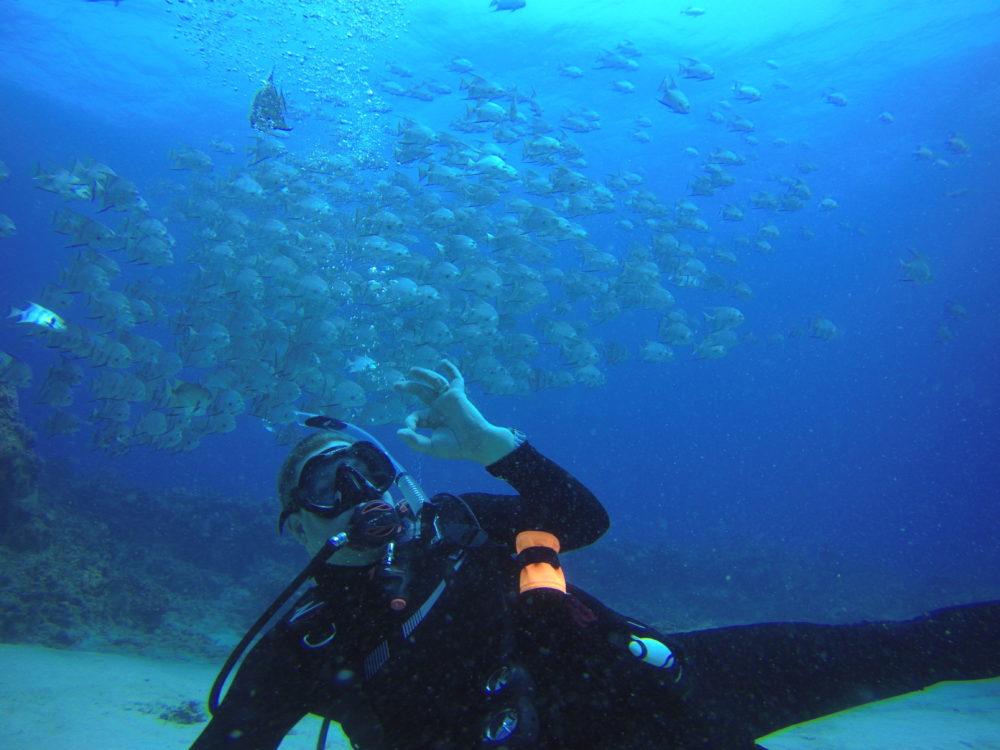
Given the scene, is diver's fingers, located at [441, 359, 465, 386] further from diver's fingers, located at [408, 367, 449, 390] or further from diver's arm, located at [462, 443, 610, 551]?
diver's arm, located at [462, 443, 610, 551]

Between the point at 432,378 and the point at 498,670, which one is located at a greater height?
the point at 432,378

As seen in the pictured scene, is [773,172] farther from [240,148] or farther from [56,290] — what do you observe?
[56,290]

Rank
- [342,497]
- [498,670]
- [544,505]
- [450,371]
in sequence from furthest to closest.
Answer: [450,371], [544,505], [342,497], [498,670]

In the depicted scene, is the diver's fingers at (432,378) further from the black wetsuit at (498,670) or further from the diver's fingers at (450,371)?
the black wetsuit at (498,670)

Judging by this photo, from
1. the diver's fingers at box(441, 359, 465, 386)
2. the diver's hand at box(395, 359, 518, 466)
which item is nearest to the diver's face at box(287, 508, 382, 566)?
the diver's hand at box(395, 359, 518, 466)

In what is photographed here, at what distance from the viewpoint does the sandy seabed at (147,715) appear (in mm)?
3959

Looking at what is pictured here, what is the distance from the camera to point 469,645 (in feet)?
6.51

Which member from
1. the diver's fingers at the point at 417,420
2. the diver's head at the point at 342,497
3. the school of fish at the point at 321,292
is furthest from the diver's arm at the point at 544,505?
the school of fish at the point at 321,292

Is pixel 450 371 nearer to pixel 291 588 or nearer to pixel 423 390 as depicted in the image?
pixel 423 390

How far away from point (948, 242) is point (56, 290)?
250ft

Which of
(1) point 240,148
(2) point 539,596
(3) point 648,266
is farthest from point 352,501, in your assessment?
(1) point 240,148

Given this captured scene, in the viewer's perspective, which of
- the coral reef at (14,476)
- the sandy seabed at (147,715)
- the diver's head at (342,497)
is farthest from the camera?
the coral reef at (14,476)

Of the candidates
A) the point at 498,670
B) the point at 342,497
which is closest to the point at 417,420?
the point at 342,497

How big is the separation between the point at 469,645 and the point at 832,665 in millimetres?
2144
